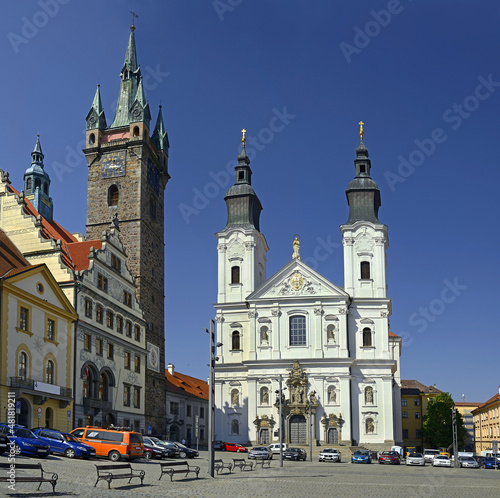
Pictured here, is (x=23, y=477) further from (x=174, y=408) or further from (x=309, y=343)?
(x=174, y=408)

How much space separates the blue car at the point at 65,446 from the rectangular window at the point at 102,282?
18566mm

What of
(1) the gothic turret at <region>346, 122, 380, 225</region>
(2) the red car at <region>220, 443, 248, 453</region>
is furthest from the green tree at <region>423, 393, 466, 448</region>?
(2) the red car at <region>220, 443, 248, 453</region>

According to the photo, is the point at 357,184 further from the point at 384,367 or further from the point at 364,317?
the point at 384,367

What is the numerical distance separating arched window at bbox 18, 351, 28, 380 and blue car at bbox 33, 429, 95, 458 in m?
8.16

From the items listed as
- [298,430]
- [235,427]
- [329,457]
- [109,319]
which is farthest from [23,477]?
[235,427]

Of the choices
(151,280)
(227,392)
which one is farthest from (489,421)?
(151,280)

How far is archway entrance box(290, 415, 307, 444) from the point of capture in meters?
68.2

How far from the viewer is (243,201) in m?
76.5

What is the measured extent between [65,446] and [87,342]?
16.3 metres

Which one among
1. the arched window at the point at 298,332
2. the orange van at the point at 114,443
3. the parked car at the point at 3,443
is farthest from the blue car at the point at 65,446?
the arched window at the point at 298,332

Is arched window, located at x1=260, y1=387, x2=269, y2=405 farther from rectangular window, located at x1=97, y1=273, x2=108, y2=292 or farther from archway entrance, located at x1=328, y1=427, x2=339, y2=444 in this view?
rectangular window, located at x1=97, y1=273, x2=108, y2=292

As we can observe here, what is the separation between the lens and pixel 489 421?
10269 cm

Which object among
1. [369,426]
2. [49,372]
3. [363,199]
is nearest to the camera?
[49,372]

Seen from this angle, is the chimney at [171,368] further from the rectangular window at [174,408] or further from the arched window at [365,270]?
the arched window at [365,270]
